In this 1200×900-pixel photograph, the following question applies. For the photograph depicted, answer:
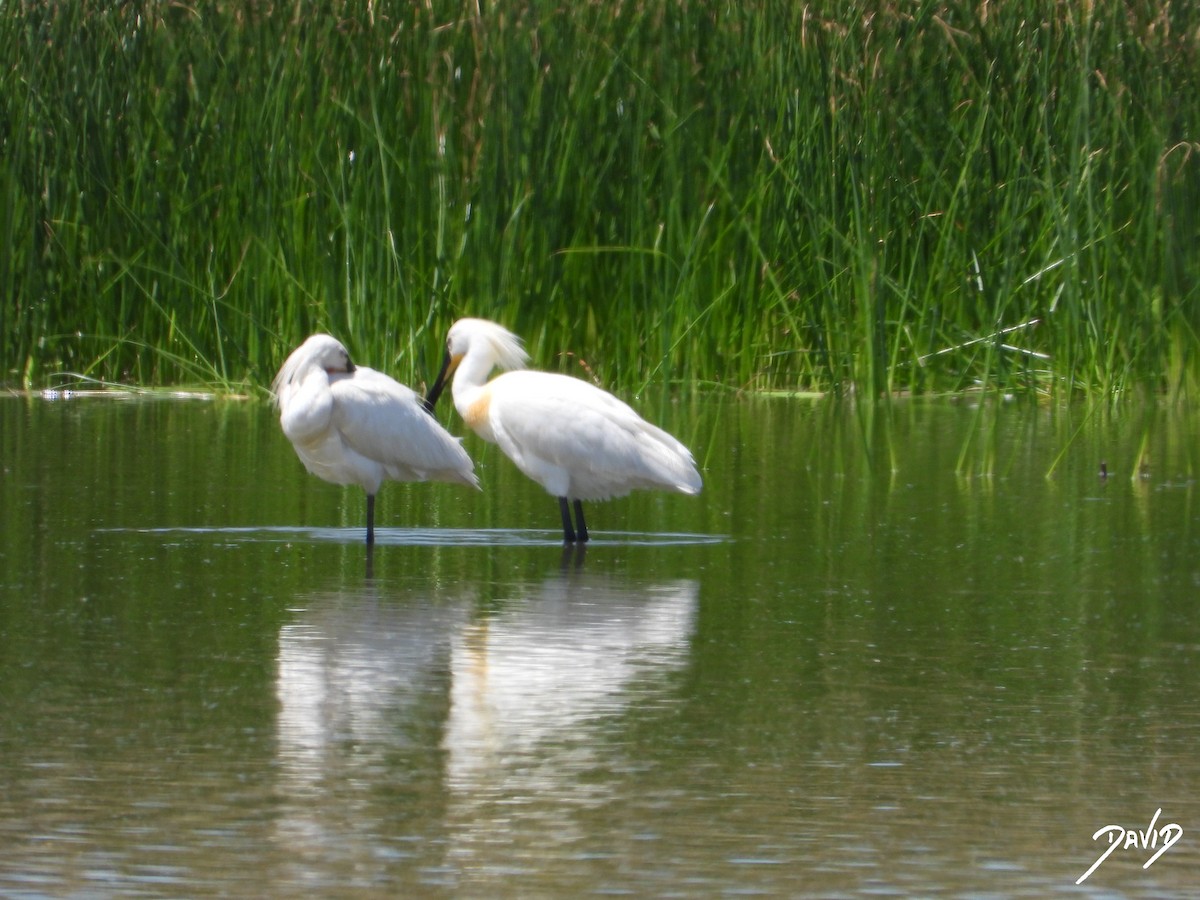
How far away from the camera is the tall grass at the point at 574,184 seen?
29.9 ft

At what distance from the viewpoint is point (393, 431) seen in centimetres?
632

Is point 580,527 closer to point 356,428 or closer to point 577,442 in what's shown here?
point 577,442

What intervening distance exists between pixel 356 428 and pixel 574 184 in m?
3.64

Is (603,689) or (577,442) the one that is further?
(577,442)

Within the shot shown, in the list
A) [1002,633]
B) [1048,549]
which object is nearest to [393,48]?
[1048,549]

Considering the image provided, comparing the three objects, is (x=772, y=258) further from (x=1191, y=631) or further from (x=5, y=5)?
(x=1191, y=631)

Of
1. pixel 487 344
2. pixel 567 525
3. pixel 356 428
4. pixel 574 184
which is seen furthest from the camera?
pixel 574 184

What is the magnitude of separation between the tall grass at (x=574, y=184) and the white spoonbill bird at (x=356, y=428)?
2.49 m

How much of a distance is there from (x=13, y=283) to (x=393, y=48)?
2.30 meters

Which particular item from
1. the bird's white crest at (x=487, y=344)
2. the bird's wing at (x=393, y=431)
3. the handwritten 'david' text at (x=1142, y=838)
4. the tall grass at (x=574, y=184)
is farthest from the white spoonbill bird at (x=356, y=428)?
the handwritten 'david' text at (x=1142, y=838)

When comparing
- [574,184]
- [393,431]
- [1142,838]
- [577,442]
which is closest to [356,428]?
[393,431]

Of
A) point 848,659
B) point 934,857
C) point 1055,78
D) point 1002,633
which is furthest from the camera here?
point 1055,78

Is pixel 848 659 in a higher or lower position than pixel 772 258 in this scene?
lower

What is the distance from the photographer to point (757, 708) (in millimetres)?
3654
